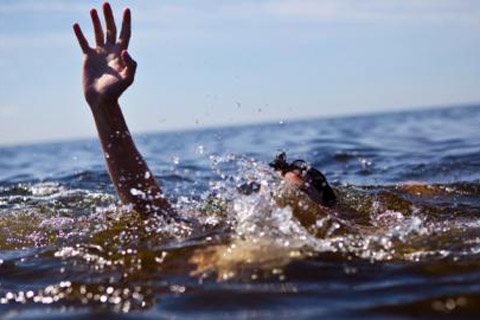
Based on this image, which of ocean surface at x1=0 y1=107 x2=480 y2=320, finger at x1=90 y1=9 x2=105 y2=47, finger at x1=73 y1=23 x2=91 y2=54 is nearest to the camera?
ocean surface at x1=0 y1=107 x2=480 y2=320

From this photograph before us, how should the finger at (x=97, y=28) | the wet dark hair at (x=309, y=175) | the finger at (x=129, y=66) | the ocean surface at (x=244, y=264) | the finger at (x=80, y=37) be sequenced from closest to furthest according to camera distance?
the ocean surface at (x=244, y=264) < the finger at (x=129, y=66) < the finger at (x=80, y=37) < the finger at (x=97, y=28) < the wet dark hair at (x=309, y=175)

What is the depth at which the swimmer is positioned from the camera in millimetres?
4629

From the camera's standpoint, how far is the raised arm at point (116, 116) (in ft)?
15.2

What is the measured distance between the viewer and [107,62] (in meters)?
4.81

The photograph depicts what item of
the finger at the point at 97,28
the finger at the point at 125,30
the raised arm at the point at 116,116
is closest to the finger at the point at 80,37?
the raised arm at the point at 116,116

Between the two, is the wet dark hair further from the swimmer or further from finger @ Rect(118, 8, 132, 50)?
finger @ Rect(118, 8, 132, 50)

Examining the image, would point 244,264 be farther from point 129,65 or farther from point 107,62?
point 107,62

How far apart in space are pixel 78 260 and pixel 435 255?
2.28 meters

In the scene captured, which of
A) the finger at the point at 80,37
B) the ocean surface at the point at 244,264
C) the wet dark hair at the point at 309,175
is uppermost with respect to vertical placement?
the finger at the point at 80,37

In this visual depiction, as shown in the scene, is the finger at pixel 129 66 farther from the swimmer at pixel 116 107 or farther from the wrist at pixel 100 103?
the wrist at pixel 100 103

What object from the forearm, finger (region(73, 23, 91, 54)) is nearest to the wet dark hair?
the forearm

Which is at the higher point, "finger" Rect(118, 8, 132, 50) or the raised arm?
"finger" Rect(118, 8, 132, 50)

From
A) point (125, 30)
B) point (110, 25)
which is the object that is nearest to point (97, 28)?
point (110, 25)

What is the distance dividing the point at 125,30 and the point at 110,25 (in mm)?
125
